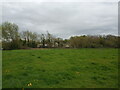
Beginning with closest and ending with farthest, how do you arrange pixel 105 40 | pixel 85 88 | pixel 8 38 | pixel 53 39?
pixel 85 88
pixel 8 38
pixel 105 40
pixel 53 39

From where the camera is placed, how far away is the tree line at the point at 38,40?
17036mm

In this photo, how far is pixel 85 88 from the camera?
3.14 metres

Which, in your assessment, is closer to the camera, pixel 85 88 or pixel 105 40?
pixel 85 88

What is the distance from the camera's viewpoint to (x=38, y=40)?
30750mm

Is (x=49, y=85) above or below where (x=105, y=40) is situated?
below

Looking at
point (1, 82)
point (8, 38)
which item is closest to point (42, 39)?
point (8, 38)

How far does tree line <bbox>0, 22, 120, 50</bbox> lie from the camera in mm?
17036

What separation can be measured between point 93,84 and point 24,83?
6.56 ft

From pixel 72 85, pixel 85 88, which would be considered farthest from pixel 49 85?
pixel 85 88

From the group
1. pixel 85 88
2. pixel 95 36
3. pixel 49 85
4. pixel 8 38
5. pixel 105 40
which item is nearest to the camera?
pixel 85 88

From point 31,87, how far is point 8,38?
16.8 m

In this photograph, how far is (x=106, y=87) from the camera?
131 inches

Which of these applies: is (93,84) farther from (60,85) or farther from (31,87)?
(31,87)

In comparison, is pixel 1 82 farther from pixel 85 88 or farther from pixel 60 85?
pixel 85 88
